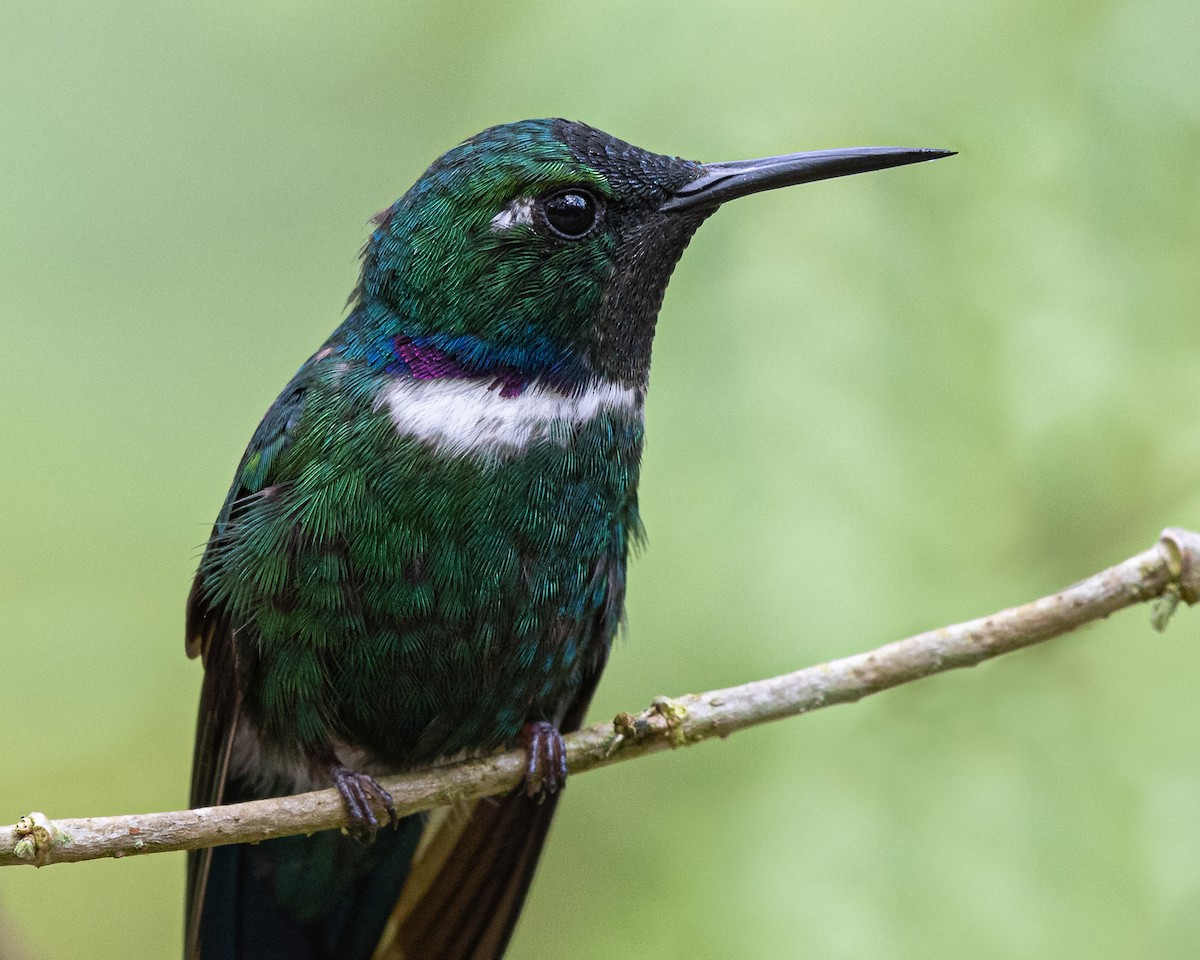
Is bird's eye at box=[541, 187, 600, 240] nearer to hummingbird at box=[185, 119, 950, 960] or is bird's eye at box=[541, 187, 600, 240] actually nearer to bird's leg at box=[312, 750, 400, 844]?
hummingbird at box=[185, 119, 950, 960]

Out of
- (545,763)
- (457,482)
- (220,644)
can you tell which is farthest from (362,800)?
(457,482)

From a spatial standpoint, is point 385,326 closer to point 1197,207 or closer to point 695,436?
point 695,436

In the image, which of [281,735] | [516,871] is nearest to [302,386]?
[281,735]

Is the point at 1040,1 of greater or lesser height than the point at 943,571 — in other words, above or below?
above

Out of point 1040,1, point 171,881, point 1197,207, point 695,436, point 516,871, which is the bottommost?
point 516,871

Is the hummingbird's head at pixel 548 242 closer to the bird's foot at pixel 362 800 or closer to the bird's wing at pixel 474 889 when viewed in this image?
the bird's foot at pixel 362 800

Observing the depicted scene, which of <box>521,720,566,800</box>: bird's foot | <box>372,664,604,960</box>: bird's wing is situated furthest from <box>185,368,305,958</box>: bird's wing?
<box>521,720,566,800</box>: bird's foot

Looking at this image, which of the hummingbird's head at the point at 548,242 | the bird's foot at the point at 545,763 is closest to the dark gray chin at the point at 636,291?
the hummingbird's head at the point at 548,242
